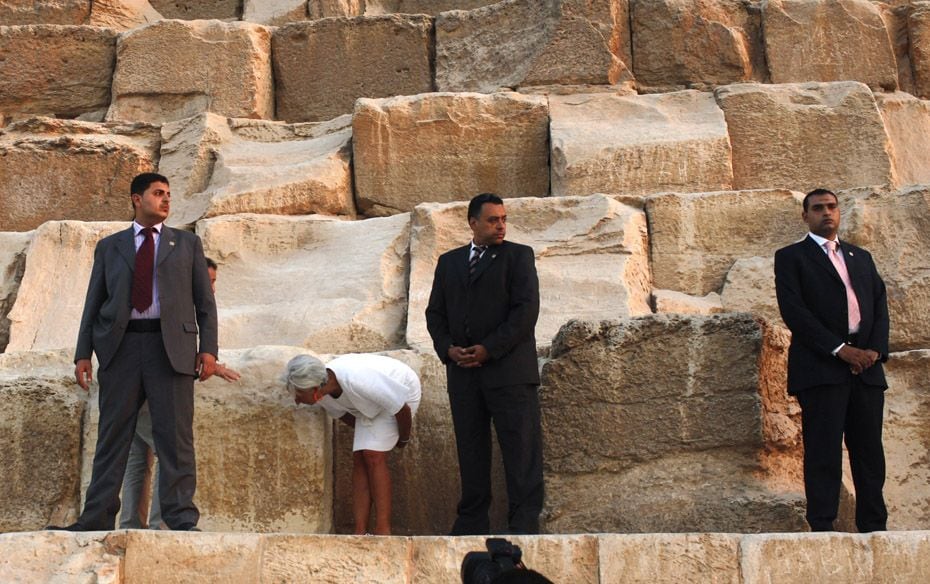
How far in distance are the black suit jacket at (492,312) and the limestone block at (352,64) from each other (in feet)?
12.5

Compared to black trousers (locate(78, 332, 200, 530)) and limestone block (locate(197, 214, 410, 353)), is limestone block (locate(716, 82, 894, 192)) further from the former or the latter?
black trousers (locate(78, 332, 200, 530))

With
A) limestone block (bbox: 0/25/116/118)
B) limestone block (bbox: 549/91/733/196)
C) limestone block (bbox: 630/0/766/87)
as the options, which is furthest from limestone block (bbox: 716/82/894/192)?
limestone block (bbox: 0/25/116/118)

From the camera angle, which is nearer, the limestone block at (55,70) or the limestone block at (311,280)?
→ the limestone block at (311,280)

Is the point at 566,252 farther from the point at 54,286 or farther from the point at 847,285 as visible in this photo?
the point at 54,286

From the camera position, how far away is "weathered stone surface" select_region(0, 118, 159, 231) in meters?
8.93

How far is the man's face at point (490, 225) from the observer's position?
611 cm

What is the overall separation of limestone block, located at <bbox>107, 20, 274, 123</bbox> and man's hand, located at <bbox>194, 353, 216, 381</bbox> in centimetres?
418

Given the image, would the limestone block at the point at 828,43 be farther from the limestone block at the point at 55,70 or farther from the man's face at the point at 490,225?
the limestone block at the point at 55,70

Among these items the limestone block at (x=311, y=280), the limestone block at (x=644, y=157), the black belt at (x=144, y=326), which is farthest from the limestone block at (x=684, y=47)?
the black belt at (x=144, y=326)

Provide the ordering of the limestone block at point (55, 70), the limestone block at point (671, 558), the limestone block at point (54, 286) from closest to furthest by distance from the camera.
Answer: the limestone block at point (671, 558) < the limestone block at point (54, 286) < the limestone block at point (55, 70)

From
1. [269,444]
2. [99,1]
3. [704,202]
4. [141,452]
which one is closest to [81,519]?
[141,452]

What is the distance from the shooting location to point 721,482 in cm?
593

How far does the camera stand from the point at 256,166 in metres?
8.68

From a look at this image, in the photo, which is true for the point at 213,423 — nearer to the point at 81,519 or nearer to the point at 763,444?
the point at 81,519
